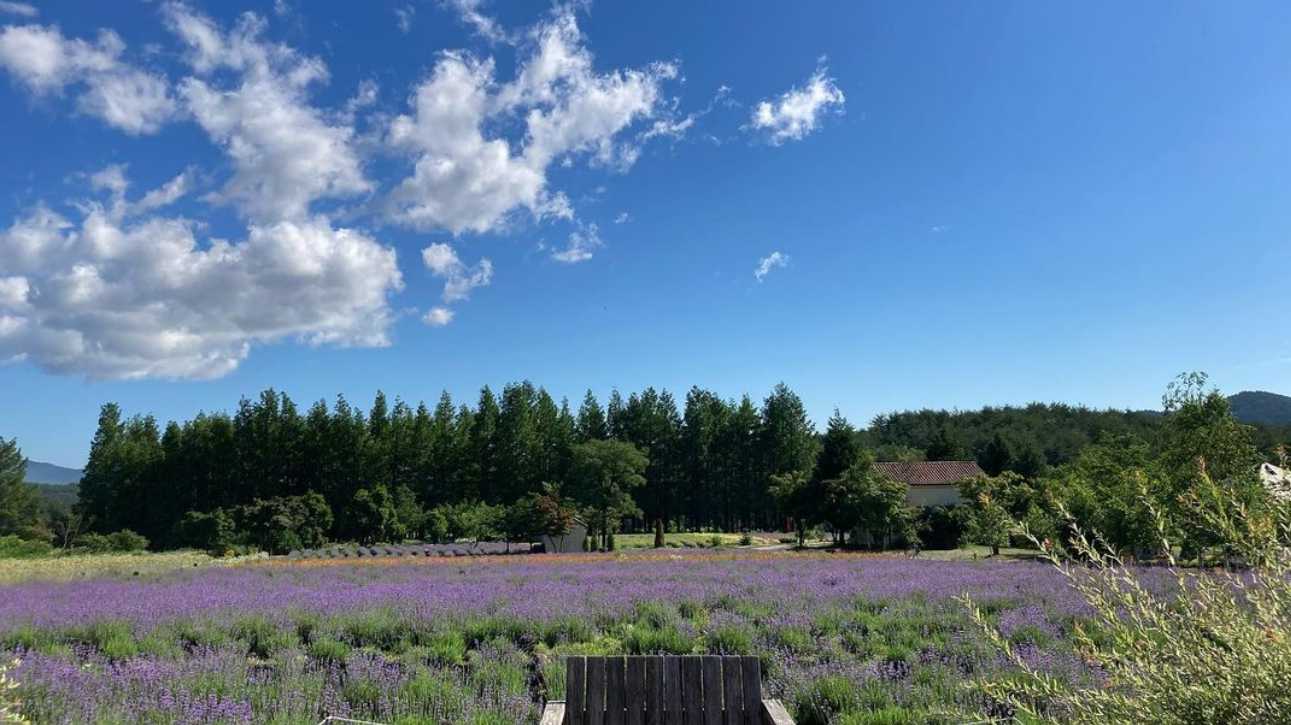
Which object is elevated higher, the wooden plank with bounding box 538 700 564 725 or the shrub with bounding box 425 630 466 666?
the wooden plank with bounding box 538 700 564 725

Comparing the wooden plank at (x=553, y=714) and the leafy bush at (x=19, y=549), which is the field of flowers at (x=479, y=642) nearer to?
the wooden plank at (x=553, y=714)

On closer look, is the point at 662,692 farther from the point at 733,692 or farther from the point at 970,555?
the point at 970,555

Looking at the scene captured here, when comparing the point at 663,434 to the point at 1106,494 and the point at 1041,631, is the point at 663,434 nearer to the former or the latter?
the point at 1106,494

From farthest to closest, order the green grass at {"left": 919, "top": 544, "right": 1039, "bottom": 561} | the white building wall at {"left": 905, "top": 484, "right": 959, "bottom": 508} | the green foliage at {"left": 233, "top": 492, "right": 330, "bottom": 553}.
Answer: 1. the white building wall at {"left": 905, "top": 484, "right": 959, "bottom": 508}
2. the green foliage at {"left": 233, "top": 492, "right": 330, "bottom": 553}
3. the green grass at {"left": 919, "top": 544, "right": 1039, "bottom": 561}

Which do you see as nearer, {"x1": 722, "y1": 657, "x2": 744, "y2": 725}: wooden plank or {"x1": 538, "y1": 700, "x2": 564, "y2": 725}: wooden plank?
{"x1": 538, "y1": 700, "x2": 564, "y2": 725}: wooden plank

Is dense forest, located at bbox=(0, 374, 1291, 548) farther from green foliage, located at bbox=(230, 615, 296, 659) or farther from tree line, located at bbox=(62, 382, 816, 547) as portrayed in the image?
green foliage, located at bbox=(230, 615, 296, 659)

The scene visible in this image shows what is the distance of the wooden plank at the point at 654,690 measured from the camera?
167 inches

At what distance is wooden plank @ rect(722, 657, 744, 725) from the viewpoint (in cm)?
421

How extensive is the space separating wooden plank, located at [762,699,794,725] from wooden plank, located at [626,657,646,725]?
711mm

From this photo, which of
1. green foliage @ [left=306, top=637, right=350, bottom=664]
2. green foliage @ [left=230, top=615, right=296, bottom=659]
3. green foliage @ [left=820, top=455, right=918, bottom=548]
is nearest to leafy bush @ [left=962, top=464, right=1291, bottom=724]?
green foliage @ [left=306, top=637, right=350, bottom=664]

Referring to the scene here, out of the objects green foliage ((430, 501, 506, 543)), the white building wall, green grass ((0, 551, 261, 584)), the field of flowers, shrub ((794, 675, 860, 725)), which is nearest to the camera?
the field of flowers

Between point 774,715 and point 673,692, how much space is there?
609mm

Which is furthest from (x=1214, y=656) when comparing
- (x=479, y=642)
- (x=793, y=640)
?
(x=479, y=642)

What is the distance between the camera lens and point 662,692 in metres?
4.29
